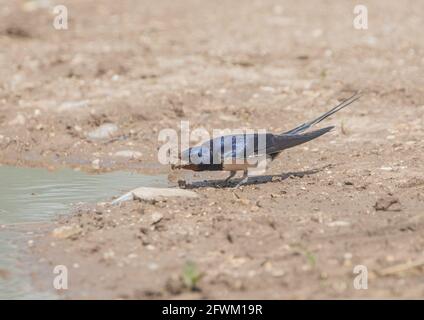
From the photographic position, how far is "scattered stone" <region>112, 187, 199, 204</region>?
643 cm

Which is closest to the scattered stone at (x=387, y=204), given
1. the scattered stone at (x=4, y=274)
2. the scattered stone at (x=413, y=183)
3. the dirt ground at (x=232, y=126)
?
the dirt ground at (x=232, y=126)

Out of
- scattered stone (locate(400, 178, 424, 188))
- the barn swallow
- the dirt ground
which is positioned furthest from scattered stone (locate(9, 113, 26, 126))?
scattered stone (locate(400, 178, 424, 188))

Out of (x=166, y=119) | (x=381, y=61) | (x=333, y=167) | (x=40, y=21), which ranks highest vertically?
(x=40, y=21)

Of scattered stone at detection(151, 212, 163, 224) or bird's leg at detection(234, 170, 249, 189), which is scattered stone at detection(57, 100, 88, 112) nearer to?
bird's leg at detection(234, 170, 249, 189)

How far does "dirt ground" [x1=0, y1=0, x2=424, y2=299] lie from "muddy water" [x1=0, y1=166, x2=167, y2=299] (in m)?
0.18

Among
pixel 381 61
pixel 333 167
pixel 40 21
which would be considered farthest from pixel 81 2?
pixel 333 167

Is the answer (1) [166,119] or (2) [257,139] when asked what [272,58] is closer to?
(1) [166,119]

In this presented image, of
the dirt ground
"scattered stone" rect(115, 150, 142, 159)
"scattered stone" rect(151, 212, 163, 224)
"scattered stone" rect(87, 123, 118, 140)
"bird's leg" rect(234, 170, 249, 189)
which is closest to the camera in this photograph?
the dirt ground

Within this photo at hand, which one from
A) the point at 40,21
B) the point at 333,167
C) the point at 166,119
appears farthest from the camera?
the point at 40,21

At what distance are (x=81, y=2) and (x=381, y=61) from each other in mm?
5366

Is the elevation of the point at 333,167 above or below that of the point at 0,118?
below

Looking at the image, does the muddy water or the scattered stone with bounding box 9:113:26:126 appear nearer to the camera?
the muddy water

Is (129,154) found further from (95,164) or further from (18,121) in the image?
(18,121)

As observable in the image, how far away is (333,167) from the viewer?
24.1ft
